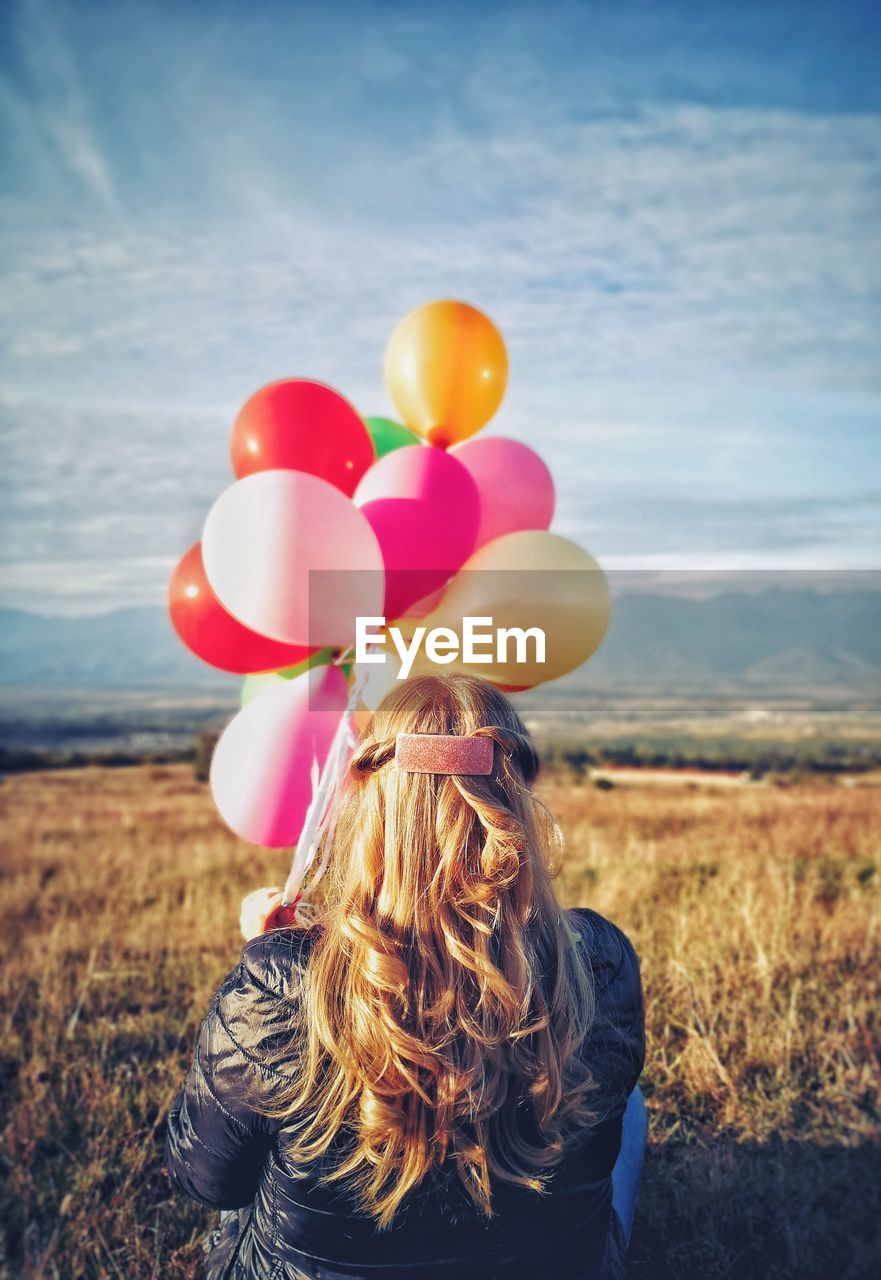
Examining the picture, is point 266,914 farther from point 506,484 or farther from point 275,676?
point 506,484

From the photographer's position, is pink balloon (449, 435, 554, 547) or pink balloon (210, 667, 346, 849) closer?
pink balloon (210, 667, 346, 849)

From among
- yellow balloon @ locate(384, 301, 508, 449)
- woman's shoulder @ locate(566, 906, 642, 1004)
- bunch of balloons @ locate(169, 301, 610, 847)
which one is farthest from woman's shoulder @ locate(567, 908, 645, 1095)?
yellow balloon @ locate(384, 301, 508, 449)

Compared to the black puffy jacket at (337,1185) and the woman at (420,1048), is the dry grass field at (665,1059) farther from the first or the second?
the woman at (420,1048)

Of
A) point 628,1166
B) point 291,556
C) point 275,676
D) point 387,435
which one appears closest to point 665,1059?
point 628,1166

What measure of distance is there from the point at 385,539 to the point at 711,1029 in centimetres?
224

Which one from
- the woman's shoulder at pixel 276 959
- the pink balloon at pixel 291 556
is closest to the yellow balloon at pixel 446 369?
the pink balloon at pixel 291 556

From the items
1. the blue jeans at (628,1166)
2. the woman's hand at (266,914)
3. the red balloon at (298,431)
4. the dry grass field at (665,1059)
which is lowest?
the dry grass field at (665,1059)

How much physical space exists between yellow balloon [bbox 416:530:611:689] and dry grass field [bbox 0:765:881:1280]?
155 cm

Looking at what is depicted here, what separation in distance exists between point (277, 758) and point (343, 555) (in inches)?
24.7

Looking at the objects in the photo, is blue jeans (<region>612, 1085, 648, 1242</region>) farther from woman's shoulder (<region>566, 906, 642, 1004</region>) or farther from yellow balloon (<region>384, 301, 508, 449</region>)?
yellow balloon (<region>384, 301, 508, 449</region>)

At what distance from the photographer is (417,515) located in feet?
8.84

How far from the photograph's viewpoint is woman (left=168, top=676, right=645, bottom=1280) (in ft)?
4.60

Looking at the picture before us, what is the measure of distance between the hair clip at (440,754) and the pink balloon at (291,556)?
3.95 ft

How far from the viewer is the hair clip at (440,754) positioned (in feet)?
4.74
